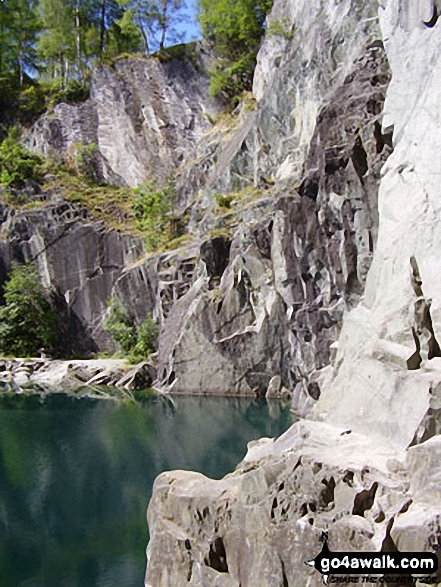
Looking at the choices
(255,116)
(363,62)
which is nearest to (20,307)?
(255,116)


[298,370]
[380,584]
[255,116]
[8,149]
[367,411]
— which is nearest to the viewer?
[380,584]

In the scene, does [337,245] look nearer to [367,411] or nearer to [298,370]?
[298,370]

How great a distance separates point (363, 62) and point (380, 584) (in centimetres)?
2692

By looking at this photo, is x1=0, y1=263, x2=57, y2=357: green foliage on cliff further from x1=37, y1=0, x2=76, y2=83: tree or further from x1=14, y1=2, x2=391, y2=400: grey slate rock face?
x1=37, y1=0, x2=76, y2=83: tree

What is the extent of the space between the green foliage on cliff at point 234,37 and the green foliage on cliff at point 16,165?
55.4 feet

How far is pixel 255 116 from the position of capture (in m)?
44.8

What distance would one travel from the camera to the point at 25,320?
157 ft

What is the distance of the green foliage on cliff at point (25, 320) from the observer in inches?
1870

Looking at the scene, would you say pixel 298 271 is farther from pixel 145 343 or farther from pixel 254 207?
pixel 145 343

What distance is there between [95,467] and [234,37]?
40573 mm

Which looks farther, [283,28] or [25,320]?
[25,320]

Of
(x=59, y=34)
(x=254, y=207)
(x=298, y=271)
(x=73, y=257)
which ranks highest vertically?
(x=59, y=34)

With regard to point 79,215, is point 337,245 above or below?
below

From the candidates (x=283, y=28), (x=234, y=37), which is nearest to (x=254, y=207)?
(x=283, y=28)
